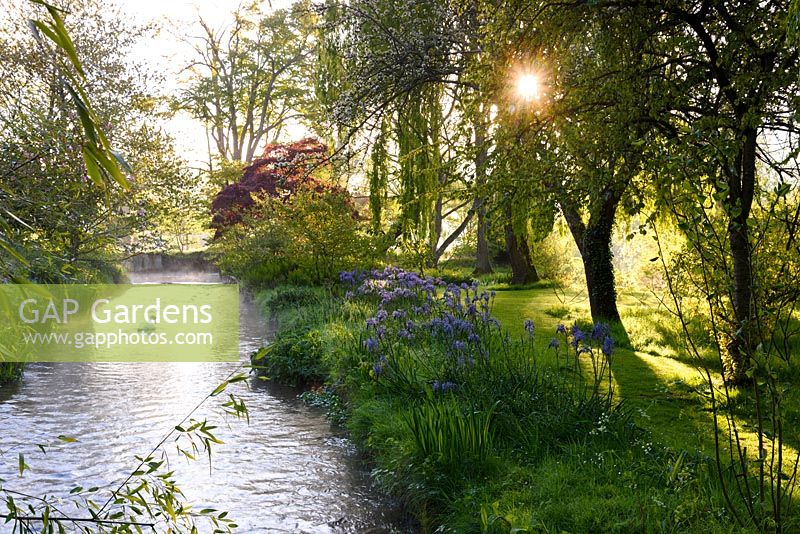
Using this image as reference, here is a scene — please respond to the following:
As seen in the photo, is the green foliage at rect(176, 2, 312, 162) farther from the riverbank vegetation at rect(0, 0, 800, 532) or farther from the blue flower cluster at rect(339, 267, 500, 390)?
the blue flower cluster at rect(339, 267, 500, 390)

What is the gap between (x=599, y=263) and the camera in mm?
9664

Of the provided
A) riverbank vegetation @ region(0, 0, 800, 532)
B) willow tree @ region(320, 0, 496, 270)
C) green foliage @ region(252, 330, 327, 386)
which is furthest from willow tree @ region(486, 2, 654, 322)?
green foliage @ region(252, 330, 327, 386)

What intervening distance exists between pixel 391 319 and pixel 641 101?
357 centimetres

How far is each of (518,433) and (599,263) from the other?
5452 millimetres

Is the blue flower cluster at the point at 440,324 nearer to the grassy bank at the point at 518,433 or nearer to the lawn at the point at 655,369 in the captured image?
the grassy bank at the point at 518,433

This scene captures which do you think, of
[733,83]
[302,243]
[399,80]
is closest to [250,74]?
[302,243]

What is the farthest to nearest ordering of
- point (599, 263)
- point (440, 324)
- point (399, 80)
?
1. point (599, 263)
2. point (399, 80)
3. point (440, 324)

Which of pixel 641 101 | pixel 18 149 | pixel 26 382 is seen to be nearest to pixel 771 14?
pixel 641 101

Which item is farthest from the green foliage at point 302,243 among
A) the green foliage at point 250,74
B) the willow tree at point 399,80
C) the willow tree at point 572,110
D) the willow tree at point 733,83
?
the green foliage at point 250,74

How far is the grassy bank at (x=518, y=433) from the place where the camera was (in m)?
3.59

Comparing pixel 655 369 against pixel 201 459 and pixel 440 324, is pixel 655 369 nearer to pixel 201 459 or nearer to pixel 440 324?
pixel 440 324

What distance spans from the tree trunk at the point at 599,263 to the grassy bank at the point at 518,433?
7.11 ft

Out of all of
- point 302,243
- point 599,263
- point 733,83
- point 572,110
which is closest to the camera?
point 733,83

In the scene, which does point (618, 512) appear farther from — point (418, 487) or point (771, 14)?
point (771, 14)
